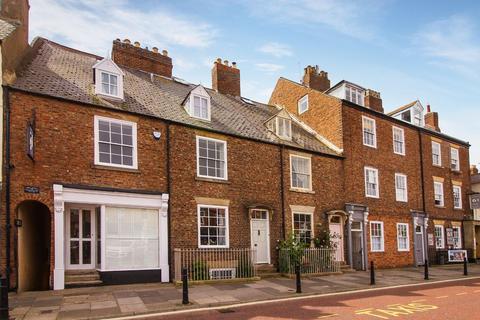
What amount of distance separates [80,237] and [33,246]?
171cm

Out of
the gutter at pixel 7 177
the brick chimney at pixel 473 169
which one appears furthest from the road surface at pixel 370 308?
the brick chimney at pixel 473 169

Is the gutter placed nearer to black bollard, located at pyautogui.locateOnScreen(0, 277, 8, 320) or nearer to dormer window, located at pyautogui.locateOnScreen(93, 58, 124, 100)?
dormer window, located at pyautogui.locateOnScreen(93, 58, 124, 100)

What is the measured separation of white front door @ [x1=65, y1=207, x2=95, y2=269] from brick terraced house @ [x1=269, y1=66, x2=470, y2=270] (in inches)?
500

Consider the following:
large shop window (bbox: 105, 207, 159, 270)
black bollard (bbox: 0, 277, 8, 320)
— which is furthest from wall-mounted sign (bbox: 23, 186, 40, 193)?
black bollard (bbox: 0, 277, 8, 320)

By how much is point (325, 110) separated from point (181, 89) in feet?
26.7

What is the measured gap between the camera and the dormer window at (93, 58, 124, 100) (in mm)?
16531

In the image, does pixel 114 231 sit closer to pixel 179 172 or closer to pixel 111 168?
Result: pixel 111 168

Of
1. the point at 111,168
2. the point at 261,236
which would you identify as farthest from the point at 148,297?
the point at 261,236

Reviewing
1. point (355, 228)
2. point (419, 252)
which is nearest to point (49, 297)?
point (355, 228)

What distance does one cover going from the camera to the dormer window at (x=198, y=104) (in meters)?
19.0

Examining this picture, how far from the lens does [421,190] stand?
91.4 feet

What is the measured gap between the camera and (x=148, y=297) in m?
12.9

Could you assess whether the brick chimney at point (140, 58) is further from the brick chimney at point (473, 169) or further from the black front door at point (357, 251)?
the brick chimney at point (473, 169)

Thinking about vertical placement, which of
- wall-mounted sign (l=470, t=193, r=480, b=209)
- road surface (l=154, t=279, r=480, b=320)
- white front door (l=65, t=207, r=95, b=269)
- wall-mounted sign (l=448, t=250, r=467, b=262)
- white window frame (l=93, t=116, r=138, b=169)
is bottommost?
wall-mounted sign (l=448, t=250, r=467, b=262)
